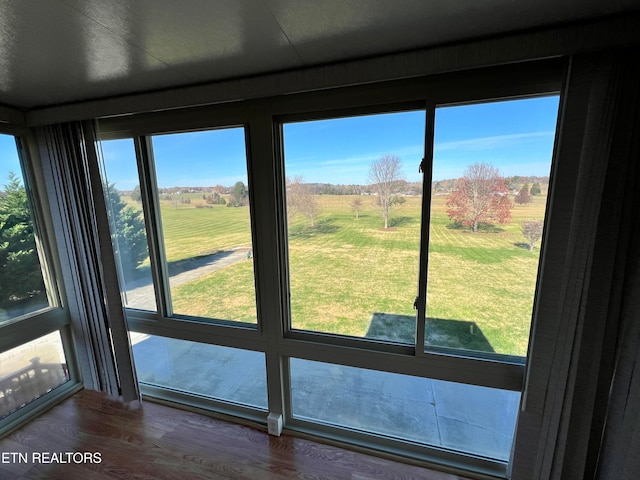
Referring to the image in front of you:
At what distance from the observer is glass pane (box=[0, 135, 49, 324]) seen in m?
2.00

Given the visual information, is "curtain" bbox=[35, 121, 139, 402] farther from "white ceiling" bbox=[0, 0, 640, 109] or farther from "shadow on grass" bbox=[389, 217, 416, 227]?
"shadow on grass" bbox=[389, 217, 416, 227]

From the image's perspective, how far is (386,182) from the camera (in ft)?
5.11

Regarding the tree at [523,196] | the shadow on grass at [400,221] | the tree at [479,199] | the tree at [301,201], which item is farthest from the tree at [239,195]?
the tree at [523,196]

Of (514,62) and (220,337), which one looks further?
(220,337)

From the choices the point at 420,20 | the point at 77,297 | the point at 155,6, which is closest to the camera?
the point at 155,6

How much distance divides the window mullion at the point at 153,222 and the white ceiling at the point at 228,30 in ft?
1.79

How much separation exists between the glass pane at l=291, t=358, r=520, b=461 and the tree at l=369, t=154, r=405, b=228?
112cm

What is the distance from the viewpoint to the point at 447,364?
1591 millimetres

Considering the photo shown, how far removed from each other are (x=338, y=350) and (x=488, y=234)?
1.10 metres

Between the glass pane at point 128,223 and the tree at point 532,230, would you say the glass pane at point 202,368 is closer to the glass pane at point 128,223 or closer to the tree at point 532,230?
the glass pane at point 128,223

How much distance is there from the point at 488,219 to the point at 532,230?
0.66 feet

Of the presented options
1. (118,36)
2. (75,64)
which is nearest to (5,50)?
(75,64)

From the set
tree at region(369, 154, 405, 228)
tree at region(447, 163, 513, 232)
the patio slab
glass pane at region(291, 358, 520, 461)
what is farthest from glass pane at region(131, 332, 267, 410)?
tree at region(447, 163, 513, 232)

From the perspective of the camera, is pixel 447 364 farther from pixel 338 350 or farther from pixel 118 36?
pixel 118 36
